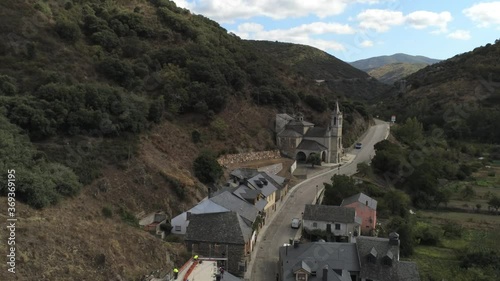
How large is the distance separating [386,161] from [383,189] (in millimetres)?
5965

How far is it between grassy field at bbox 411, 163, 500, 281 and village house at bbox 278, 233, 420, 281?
428 centimetres

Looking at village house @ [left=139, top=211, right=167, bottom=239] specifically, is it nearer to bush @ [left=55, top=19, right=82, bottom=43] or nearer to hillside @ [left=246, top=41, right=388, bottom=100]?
bush @ [left=55, top=19, right=82, bottom=43]

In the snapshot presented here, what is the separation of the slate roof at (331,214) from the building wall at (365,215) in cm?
241

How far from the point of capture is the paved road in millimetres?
27734

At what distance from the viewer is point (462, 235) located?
3894 cm

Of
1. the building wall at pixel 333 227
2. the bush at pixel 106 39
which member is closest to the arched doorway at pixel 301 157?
the building wall at pixel 333 227

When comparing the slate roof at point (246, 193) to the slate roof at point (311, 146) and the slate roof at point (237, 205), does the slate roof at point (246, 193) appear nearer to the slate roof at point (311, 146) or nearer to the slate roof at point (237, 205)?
the slate roof at point (237, 205)

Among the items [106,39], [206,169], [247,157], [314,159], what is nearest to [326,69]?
[314,159]

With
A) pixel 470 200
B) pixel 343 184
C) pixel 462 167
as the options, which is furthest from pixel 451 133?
pixel 343 184

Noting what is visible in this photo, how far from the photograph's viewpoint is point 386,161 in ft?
174

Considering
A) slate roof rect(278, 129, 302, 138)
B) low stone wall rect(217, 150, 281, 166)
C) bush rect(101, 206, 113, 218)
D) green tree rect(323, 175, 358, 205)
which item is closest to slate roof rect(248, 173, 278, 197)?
green tree rect(323, 175, 358, 205)

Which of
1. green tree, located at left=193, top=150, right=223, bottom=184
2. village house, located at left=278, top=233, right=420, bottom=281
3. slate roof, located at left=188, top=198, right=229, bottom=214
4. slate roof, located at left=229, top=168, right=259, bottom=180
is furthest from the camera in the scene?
slate roof, located at left=229, top=168, right=259, bottom=180

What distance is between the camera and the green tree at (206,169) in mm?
40031

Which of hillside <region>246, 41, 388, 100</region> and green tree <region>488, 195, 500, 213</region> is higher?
hillside <region>246, 41, 388, 100</region>
